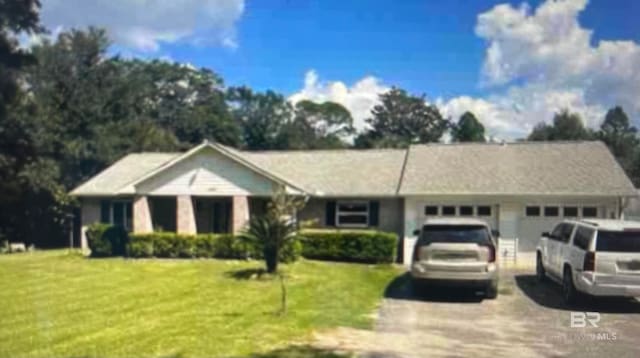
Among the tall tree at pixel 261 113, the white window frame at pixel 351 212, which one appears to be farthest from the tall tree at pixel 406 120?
the white window frame at pixel 351 212

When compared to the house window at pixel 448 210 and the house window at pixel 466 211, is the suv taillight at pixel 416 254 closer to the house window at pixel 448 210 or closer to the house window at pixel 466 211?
the house window at pixel 448 210

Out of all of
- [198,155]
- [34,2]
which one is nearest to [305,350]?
[34,2]

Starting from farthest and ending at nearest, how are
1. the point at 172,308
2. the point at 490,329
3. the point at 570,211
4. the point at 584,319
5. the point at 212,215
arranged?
the point at 212,215, the point at 570,211, the point at 172,308, the point at 584,319, the point at 490,329

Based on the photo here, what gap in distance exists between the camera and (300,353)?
8859 millimetres

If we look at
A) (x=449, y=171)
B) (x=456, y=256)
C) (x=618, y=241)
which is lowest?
(x=456, y=256)

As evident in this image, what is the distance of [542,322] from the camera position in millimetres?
12016

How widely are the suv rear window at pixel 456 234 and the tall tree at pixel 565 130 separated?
57.9 metres

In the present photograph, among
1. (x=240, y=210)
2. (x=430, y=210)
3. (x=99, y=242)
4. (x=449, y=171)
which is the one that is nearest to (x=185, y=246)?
(x=240, y=210)

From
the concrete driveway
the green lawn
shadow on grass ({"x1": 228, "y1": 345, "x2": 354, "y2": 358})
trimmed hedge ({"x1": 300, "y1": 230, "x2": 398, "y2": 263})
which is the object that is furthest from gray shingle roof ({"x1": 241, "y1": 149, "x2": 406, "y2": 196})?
shadow on grass ({"x1": 228, "y1": 345, "x2": 354, "y2": 358})

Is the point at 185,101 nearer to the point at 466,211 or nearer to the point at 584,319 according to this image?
the point at 466,211

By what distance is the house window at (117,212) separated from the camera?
96.0ft

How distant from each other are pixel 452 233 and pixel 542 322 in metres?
3.11

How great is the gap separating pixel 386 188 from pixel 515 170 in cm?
536

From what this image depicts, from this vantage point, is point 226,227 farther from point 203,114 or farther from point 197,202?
point 203,114
